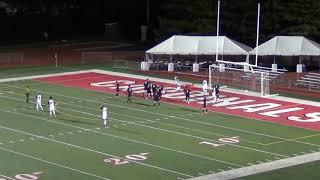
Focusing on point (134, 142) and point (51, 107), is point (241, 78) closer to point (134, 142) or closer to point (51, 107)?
point (51, 107)

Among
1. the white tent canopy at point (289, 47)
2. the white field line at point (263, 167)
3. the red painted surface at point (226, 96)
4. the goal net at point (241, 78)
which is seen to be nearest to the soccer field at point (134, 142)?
the white field line at point (263, 167)

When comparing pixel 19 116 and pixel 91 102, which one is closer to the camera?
pixel 19 116

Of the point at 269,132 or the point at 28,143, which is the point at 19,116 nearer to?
the point at 28,143

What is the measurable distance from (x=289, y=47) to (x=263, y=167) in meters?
25.4

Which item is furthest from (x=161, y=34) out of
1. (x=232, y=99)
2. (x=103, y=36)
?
(x=232, y=99)

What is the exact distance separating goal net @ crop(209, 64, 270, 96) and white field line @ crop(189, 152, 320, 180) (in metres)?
13.6

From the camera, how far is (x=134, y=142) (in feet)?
90.1

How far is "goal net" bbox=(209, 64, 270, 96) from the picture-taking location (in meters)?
39.7

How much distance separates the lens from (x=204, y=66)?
49.8 meters

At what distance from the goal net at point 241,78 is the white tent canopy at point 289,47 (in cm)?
377

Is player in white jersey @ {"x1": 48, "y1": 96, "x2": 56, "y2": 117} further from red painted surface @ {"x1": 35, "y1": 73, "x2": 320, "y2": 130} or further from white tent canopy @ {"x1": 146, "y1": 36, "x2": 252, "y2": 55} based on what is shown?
white tent canopy @ {"x1": 146, "y1": 36, "x2": 252, "y2": 55}

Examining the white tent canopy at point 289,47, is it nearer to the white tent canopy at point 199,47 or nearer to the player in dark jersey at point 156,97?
the white tent canopy at point 199,47

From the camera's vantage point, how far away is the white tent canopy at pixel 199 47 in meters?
48.6

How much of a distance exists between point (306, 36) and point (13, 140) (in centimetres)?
2996
